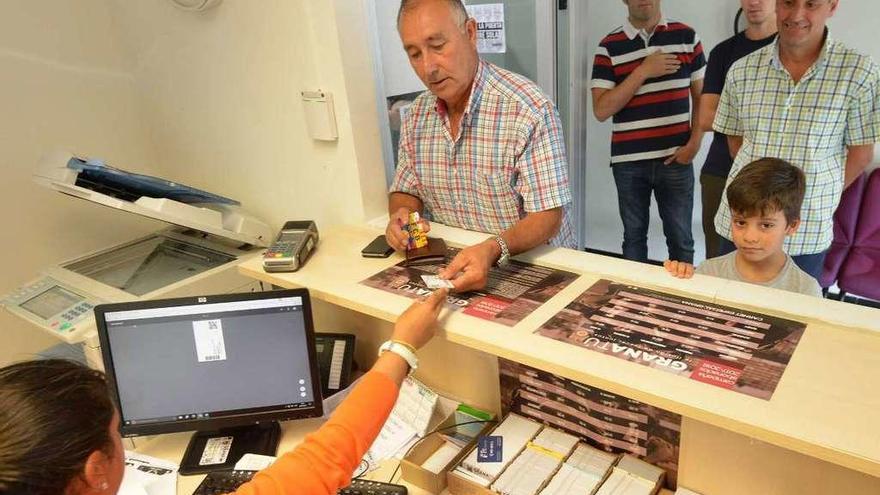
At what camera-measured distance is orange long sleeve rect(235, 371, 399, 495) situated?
0.89m

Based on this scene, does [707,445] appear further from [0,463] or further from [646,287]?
[0,463]

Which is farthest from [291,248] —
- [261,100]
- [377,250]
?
[261,100]

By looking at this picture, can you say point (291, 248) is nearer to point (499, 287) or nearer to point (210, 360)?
point (210, 360)

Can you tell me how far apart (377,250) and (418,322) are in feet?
1.22

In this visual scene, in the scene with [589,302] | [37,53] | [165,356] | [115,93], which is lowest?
[165,356]

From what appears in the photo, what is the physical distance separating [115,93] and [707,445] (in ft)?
7.35

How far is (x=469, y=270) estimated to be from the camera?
112cm

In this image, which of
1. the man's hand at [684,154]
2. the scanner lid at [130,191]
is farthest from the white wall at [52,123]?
the man's hand at [684,154]

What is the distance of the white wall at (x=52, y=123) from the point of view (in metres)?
1.98

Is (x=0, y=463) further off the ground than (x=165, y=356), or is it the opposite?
(x=0, y=463)

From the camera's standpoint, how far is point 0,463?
2.32 ft

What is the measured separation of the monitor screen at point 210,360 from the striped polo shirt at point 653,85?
1.92 meters

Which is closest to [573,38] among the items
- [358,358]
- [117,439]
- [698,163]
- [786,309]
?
[698,163]

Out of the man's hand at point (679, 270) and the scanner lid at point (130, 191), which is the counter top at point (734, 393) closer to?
the man's hand at point (679, 270)
